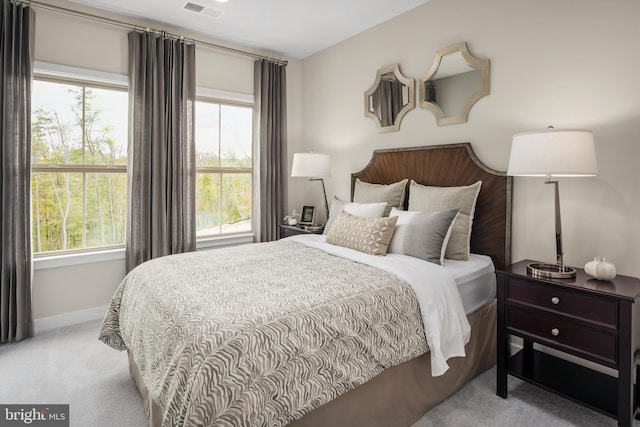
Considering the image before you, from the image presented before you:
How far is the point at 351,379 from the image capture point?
1562 millimetres

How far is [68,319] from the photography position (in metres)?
3.23

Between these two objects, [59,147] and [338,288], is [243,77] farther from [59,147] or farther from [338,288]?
[338,288]

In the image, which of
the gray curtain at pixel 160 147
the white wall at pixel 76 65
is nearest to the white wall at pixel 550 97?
the gray curtain at pixel 160 147

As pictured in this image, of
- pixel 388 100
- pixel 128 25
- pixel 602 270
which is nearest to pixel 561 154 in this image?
pixel 602 270

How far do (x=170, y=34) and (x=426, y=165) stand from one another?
8.96 feet

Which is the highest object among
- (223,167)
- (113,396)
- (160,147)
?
(160,147)

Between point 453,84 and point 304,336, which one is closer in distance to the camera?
point 304,336

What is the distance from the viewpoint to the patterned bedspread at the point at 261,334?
1.28 meters

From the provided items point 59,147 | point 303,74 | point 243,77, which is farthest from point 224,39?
point 59,147

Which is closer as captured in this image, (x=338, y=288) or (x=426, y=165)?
(x=338, y=288)

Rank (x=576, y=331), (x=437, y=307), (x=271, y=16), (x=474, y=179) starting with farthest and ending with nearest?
1. (x=271, y=16)
2. (x=474, y=179)
3. (x=437, y=307)
4. (x=576, y=331)

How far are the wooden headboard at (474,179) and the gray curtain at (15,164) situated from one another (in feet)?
10.1

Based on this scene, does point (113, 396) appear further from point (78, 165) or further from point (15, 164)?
point (78, 165)

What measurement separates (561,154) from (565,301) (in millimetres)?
759
